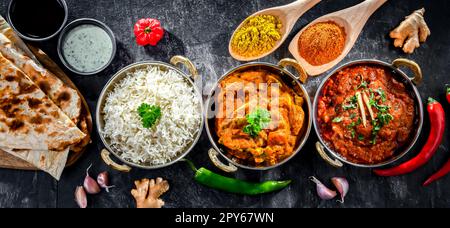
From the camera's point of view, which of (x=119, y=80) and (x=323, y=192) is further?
→ (x=323, y=192)

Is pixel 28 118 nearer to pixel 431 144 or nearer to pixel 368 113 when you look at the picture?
pixel 368 113

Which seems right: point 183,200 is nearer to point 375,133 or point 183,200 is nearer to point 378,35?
point 375,133

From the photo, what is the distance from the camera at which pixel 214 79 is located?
483 cm

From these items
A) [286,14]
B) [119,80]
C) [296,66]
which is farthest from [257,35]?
[119,80]

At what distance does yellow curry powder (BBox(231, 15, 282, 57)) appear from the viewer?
15.3 feet

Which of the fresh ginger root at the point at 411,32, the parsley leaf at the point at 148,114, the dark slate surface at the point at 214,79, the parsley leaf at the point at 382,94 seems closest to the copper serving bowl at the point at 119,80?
the dark slate surface at the point at 214,79

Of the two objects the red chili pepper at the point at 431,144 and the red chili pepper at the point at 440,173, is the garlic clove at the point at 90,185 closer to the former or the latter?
the red chili pepper at the point at 431,144

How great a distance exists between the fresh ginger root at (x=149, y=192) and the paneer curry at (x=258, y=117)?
0.82 meters

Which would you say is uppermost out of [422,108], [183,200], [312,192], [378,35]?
[378,35]

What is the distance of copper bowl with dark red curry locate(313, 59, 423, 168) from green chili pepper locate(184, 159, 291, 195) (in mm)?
625

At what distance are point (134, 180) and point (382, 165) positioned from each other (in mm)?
2511

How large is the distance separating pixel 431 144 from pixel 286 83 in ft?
5.38

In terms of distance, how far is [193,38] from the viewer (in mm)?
4871
